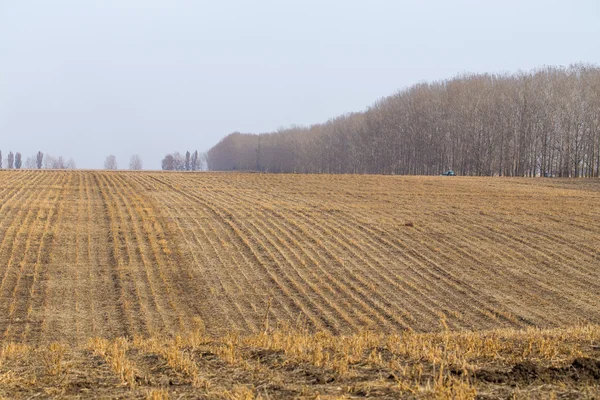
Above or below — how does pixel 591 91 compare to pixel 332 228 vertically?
above

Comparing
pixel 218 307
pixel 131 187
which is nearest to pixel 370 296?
pixel 218 307

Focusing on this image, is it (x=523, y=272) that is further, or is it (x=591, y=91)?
(x=591, y=91)

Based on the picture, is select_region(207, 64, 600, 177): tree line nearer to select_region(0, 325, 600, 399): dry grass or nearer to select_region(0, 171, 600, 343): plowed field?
select_region(0, 171, 600, 343): plowed field

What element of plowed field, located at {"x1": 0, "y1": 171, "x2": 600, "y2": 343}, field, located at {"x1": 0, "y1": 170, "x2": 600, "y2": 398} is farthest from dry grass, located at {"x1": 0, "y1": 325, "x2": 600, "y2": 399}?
plowed field, located at {"x1": 0, "y1": 171, "x2": 600, "y2": 343}

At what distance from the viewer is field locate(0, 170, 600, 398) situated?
677 centimetres

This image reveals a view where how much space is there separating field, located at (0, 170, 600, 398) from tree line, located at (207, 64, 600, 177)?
35.7m

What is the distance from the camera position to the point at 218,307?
54.0 ft

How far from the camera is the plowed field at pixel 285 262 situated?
15820mm

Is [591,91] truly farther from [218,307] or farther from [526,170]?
[218,307]

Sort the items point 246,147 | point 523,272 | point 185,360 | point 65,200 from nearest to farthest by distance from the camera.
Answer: point 185,360 → point 523,272 → point 65,200 → point 246,147

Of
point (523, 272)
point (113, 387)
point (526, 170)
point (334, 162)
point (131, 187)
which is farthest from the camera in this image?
point (334, 162)

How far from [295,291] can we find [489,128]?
65.0m

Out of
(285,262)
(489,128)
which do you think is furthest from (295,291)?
(489,128)

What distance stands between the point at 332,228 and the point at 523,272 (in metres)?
7.94
